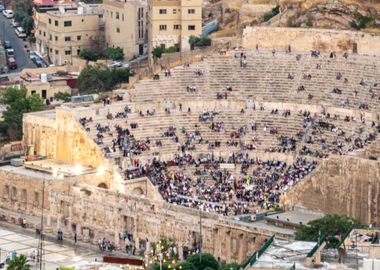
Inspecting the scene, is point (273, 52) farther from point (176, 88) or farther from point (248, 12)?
point (248, 12)

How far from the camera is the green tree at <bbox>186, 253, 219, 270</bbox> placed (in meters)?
88.0

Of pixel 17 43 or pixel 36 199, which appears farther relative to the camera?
pixel 17 43

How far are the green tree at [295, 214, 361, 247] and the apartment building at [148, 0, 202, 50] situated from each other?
132ft

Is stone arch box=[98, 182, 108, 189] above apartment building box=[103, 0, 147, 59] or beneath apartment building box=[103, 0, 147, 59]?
beneath

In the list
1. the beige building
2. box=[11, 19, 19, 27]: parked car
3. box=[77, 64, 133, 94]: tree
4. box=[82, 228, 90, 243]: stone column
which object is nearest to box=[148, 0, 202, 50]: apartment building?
box=[77, 64, 133, 94]: tree

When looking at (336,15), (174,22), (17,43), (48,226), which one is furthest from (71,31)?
(48,226)

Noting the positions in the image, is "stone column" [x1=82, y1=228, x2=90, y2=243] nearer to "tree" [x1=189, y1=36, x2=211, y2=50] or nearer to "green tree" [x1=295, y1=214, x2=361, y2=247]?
"green tree" [x1=295, y1=214, x2=361, y2=247]

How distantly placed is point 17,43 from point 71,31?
13.5 m

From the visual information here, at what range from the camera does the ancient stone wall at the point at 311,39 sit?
117 metres

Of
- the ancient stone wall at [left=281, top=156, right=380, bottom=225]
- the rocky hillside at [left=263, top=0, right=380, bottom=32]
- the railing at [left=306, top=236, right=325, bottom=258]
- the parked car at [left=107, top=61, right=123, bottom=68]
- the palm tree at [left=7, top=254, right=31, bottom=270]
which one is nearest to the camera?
the railing at [left=306, top=236, right=325, bottom=258]

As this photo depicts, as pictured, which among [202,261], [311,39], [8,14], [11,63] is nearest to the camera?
[202,261]

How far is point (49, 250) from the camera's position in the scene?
102m

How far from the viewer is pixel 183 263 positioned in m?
87.2

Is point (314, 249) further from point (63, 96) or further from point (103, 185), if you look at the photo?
point (63, 96)
